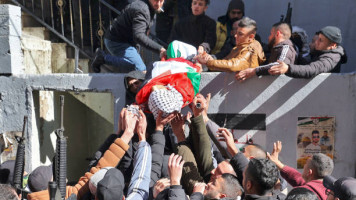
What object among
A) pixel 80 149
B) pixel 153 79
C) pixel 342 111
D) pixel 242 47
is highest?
pixel 242 47

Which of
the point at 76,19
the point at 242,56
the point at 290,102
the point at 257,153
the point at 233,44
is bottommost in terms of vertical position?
the point at 257,153

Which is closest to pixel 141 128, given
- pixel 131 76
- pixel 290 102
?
pixel 131 76

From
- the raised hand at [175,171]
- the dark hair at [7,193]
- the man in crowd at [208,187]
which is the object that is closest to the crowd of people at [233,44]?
the man in crowd at [208,187]

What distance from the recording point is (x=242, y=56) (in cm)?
542

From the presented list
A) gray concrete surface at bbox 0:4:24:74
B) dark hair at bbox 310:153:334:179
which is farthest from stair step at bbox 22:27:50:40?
dark hair at bbox 310:153:334:179

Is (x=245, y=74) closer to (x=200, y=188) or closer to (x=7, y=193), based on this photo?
(x=200, y=188)

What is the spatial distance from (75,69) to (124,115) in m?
3.14

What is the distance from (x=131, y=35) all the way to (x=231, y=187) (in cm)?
301

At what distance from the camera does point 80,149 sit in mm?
7746

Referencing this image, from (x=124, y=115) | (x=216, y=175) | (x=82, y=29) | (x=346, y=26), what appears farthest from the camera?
(x=82, y=29)

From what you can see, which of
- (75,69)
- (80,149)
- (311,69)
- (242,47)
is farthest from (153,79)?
(80,149)

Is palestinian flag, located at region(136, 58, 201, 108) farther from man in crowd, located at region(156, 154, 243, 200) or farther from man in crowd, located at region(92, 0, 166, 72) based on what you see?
man in crowd, located at region(156, 154, 243, 200)

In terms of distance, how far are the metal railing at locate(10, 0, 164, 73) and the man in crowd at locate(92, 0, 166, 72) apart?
1.13 meters

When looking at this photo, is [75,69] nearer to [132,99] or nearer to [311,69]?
[132,99]
